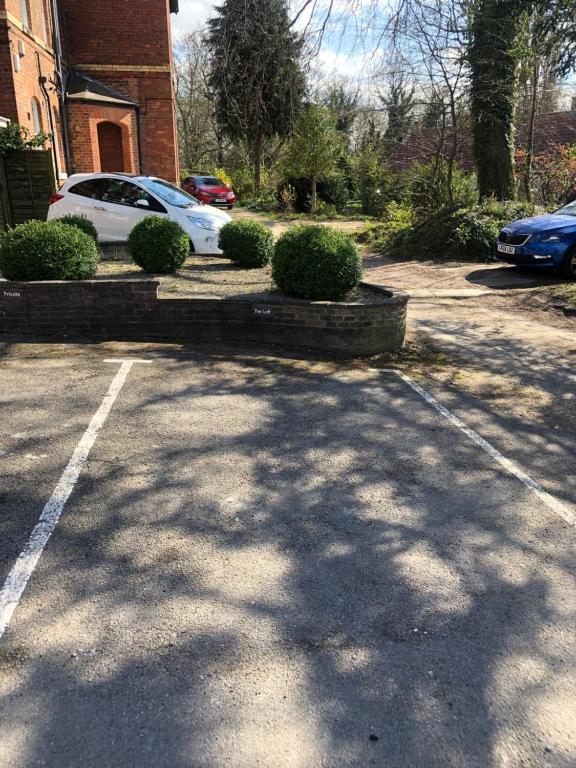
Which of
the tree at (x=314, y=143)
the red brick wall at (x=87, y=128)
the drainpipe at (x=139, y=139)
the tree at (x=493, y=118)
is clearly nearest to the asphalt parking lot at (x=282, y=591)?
the tree at (x=493, y=118)

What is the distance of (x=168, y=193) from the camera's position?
11.9m

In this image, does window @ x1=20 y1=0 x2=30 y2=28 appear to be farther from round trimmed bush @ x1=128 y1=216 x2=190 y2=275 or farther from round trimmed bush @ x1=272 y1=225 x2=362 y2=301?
round trimmed bush @ x1=272 y1=225 x2=362 y2=301

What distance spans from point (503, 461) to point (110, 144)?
70.4ft

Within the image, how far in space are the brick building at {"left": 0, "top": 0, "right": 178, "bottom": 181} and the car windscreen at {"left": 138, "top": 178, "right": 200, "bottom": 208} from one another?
7223 millimetres

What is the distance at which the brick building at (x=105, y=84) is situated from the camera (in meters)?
18.4

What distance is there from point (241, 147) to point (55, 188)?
27.5 metres

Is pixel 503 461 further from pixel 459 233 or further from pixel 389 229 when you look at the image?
pixel 389 229

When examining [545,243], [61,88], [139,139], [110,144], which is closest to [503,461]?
[545,243]

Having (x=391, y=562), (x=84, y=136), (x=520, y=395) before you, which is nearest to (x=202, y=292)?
(x=520, y=395)

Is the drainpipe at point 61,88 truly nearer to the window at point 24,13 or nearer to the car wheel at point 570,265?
the window at point 24,13

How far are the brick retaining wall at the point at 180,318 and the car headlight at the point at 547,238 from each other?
6.09 m

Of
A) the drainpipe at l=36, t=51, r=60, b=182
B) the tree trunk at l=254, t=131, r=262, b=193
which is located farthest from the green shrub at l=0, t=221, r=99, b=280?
the tree trunk at l=254, t=131, r=262, b=193

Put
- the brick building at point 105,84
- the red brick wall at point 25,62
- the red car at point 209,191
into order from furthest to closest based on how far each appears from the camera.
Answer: the red car at point 209,191, the brick building at point 105,84, the red brick wall at point 25,62

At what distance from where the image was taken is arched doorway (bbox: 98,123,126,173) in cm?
2223
